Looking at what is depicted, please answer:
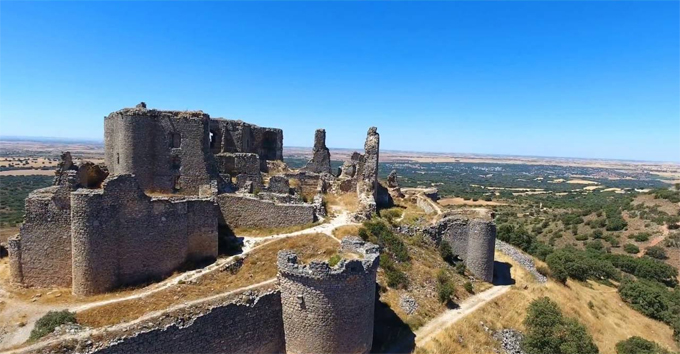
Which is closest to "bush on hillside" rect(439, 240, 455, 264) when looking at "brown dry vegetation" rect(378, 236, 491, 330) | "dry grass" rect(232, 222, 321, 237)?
"brown dry vegetation" rect(378, 236, 491, 330)

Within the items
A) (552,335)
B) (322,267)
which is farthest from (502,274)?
(322,267)

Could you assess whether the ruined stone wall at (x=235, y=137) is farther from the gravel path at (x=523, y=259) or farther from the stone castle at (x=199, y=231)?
the gravel path at (x=523, y=259)

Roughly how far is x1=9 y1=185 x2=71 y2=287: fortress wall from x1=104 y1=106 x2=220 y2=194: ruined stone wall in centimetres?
617

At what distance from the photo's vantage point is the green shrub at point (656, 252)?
150 ft

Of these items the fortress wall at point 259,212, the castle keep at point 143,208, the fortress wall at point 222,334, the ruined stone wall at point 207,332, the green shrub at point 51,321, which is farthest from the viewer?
the fortress wall at point 259,212

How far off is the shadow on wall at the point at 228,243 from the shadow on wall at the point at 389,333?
7.83 m

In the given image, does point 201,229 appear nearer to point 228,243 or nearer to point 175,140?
point 228,243

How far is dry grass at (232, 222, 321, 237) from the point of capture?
23.8 m

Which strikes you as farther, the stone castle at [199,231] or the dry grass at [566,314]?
the dry grass at [566,314]

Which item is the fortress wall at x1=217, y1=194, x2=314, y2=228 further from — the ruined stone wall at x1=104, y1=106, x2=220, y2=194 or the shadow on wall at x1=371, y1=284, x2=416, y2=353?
the shadow on wall at x1=371, y1=284, x2=416, y2=353

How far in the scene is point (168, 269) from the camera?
63.7 feet

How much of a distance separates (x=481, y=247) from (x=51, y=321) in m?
22.1

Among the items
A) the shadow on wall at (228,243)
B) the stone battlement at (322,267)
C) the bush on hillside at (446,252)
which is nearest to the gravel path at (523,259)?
the bush on hillside at (446,252)

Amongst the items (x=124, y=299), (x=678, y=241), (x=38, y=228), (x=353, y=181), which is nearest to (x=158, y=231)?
(x=124, y=299)
